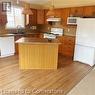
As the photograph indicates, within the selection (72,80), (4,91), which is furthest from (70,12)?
(4,91)

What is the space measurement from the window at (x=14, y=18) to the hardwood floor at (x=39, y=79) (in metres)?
2.34

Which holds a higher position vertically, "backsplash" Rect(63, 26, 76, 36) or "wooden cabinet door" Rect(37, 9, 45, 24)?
"wooden cabinet door" Rect(37, 9, 45, 24)

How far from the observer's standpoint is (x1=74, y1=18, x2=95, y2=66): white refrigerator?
177 inches

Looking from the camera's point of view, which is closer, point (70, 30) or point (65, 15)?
point (65, 15)

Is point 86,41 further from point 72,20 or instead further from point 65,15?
point 65,15

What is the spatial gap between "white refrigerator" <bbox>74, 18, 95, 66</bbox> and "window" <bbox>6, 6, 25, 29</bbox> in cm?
294

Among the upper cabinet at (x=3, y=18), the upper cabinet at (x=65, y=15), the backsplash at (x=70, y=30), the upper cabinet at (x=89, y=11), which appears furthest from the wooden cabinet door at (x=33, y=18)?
the upper cabinet at (x=89, y=11)

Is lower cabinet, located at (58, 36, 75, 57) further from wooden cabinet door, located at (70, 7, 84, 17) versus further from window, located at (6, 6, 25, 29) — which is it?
window, located at (6, 6, 25, 29)

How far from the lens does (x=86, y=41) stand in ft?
15.3

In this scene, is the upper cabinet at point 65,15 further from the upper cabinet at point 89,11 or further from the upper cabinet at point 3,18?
the upper cabinet at point 3,18

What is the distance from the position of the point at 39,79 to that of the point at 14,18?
12.7 ft

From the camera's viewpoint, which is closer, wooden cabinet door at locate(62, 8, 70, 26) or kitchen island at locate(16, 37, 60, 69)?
kitchen island at locate(16, 37, 60, 69)

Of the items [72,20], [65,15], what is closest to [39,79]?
[72,20]

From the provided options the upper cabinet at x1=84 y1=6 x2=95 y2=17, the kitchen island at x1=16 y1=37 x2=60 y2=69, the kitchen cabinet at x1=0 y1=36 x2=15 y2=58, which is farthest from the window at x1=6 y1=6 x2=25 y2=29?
the upper cabinet at x1=84 y1=6 x2=95 y2=17
